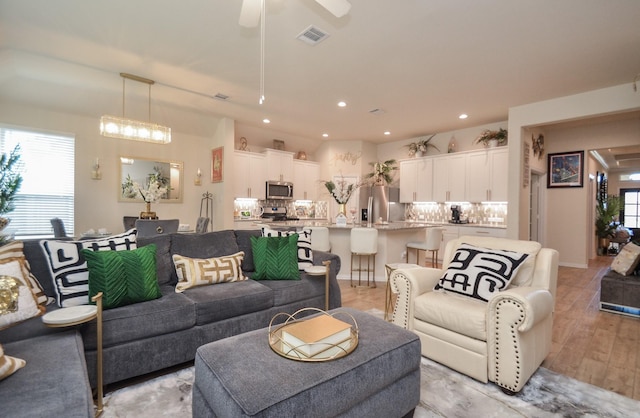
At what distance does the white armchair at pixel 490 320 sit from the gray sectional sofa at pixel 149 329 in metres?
0.92

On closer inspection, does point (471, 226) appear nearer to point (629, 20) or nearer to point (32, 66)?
point (629, 20)

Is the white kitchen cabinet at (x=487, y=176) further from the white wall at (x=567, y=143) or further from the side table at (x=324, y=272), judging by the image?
the side table at (x=324, y=272)

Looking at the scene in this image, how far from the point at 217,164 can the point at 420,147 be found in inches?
180

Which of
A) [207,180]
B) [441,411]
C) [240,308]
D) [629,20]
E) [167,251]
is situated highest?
[629,20]

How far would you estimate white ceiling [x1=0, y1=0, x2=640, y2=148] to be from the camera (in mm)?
2672

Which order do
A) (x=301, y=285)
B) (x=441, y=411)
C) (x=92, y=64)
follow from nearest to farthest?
(x=441, y=411), (x=301, y=285), (x=92, y=64)

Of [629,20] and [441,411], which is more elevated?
[629,20]

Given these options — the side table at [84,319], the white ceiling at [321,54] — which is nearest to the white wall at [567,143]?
the white ceiling at [321,54]

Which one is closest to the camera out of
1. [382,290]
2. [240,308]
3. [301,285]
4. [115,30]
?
[240,308]

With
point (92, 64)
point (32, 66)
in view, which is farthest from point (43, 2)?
point (32, 66)

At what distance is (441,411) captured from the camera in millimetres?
1799

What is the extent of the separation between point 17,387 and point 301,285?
1929mm

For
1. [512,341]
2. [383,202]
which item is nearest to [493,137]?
[383,202]

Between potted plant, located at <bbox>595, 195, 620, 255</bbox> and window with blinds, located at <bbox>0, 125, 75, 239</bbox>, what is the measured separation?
37.6 ft
